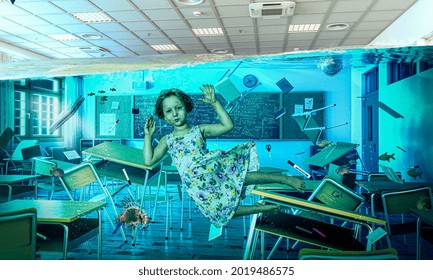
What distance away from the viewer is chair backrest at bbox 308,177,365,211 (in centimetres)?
182

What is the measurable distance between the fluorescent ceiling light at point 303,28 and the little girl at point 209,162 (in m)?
3.76

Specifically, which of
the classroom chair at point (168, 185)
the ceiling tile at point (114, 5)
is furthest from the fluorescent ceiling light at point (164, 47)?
the classroom chair at point (168, 185)

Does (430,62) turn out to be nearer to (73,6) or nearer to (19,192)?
(19,192)

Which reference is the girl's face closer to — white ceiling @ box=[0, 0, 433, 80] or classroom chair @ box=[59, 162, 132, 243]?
classroom chair @ box=[59, 162, 132, 243]

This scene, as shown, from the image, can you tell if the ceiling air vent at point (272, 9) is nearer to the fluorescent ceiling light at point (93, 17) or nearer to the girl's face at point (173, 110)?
the fluorescent ceiling light at point (93, 17)

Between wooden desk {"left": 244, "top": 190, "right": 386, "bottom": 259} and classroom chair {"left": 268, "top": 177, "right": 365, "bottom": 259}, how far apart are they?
0.25 ft

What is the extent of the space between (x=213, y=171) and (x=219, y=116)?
29 centimetres

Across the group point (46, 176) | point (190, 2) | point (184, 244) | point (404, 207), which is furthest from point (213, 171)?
point (190, 2)

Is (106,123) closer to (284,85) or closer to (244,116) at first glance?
(244,116)

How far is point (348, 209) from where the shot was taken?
1.80 meters

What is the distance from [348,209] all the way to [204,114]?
2.99 ft

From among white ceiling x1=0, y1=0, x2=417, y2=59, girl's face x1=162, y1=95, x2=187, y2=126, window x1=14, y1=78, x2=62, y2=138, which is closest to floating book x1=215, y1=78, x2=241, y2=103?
girl's face x1=162, y1=95, x2=187, y2=126

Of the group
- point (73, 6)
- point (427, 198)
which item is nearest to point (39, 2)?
point (73, 6)

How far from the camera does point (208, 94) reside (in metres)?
1.81
